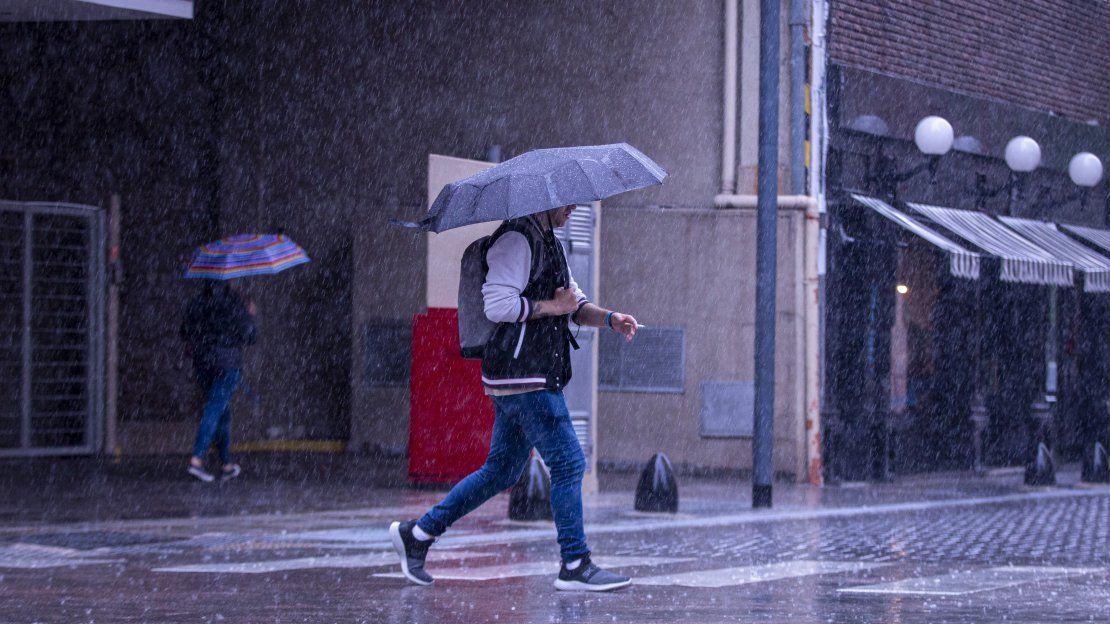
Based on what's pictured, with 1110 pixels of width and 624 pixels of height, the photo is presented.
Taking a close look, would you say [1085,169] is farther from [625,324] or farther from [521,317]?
[521,317]

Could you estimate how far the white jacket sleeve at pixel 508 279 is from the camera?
7051 mm

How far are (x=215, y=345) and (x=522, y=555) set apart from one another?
579 cm

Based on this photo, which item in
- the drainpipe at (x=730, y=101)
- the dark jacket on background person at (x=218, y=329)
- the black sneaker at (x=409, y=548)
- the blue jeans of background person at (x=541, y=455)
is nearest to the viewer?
the blue jeans of background person at (x=541, y=455)

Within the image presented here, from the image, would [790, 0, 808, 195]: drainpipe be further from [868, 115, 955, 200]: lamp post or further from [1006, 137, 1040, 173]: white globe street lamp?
[1006, 137, 1040, 173]: white globe street lamp

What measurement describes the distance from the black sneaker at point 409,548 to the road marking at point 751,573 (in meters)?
1.02

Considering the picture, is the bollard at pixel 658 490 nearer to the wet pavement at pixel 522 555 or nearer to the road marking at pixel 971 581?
the wet pavement at pixel 522 555

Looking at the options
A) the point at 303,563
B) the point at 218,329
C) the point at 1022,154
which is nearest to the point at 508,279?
the point at 303,563

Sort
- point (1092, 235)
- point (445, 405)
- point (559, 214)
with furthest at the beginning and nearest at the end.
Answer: point (1092, 235), point (445, 405), point (559, 214)

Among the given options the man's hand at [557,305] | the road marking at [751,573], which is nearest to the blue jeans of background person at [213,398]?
the road marking at [751,573]

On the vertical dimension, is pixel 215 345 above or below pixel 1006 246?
below

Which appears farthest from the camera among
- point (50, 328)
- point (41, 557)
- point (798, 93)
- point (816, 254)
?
point (50, 328)

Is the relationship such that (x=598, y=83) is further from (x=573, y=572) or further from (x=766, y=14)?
(x=573, y=572)

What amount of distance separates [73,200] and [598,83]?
5.53 meters

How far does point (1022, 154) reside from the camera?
18.3 metres
